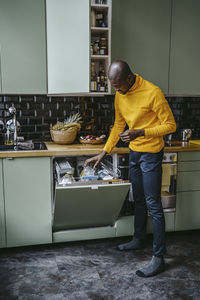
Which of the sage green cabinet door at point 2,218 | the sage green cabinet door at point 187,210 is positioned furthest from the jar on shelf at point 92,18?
the sage green cabinet door at point 187,210

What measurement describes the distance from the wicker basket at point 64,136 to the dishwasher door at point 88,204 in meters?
0.68

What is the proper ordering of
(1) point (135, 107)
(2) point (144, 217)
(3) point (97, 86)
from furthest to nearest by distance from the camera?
(3) point (97, 86)
(2) point (144, 217)
(1) point (135, 107)

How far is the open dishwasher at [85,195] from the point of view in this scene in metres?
2.52

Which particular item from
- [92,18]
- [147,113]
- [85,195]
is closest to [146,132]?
[147,113]

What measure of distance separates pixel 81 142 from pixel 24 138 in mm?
638

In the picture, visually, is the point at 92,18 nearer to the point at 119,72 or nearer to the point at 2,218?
the point at 119,72

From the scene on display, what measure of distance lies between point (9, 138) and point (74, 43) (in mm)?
1121

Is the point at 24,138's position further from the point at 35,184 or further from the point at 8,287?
the point at 8,287

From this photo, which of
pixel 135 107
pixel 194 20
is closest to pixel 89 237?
pixel 135 107

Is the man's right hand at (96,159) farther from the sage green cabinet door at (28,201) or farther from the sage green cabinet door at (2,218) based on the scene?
the sage green cabinet door at (2,218)

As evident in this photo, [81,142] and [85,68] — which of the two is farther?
[81,142]

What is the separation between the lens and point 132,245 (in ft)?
9.45

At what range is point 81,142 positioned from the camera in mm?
3117

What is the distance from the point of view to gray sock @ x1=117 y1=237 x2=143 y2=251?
287 centimetres
